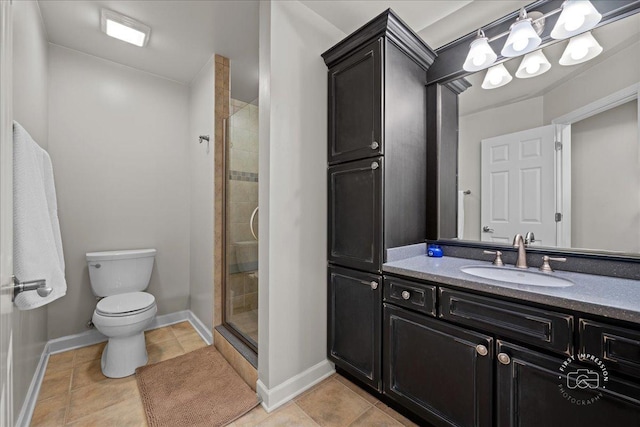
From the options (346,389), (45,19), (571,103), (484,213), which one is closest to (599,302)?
(484,213)

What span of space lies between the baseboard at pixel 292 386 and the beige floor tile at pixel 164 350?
37.5 inches

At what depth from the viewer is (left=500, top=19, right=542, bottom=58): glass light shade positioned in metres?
1.40

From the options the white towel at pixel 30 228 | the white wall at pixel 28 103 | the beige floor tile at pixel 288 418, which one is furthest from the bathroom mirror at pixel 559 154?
the white wall at pixel 28 103

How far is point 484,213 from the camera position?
171cm

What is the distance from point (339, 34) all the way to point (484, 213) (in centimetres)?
161

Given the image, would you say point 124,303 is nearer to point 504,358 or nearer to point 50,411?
point 50,411

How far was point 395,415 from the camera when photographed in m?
1.51

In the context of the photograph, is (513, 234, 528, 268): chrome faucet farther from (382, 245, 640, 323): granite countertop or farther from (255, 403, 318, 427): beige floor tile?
(255, 403, 318, 427): beige floor tile

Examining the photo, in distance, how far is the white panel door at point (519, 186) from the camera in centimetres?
148

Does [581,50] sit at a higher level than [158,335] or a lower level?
higher

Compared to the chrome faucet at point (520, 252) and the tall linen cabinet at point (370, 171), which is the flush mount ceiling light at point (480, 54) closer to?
the tall linen cabinet at point (370, 171)

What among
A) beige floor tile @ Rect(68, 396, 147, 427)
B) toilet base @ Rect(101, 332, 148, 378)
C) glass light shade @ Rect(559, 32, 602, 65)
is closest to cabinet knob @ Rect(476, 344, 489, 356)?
glass light shade @ Rect(559, 32, 602, 65)

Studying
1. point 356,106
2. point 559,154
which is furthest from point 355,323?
point 559,154

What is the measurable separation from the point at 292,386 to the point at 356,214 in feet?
3.74
